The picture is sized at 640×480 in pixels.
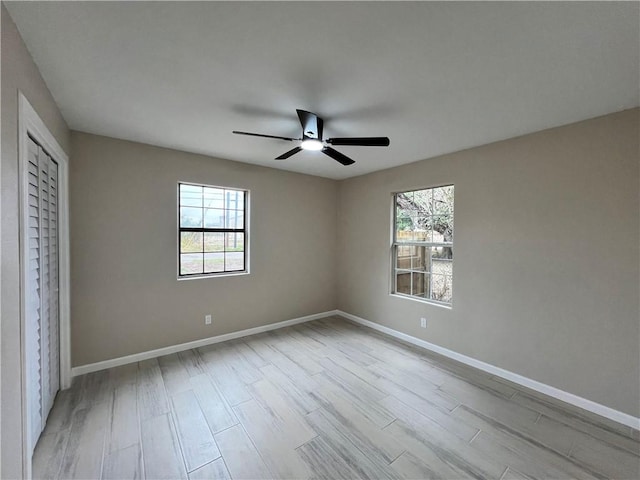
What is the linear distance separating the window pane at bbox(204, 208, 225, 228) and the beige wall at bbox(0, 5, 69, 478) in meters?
2.24

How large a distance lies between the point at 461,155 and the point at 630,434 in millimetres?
2858

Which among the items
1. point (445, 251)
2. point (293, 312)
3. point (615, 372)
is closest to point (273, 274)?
point (293, 312)

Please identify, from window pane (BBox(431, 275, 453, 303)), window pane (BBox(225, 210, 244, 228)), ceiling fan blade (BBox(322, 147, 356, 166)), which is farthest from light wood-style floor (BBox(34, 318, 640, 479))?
ceiling fan blade (BBox(322, 147, 356, 166))

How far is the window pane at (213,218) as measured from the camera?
362 centimetres

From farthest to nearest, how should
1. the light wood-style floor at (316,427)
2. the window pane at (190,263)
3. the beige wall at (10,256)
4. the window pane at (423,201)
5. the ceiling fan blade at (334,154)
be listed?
the window pane at (423,201) < the window pane at (190,263) < the ceiling fan blade at (334,154) < the light wood-style floor at (316,427) < the beige wall at (10,256)

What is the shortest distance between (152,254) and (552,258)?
431 centimetres

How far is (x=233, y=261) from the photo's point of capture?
387 cm

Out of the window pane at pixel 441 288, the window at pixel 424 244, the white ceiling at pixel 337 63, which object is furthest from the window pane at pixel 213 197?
the window pane at pixel 441 288

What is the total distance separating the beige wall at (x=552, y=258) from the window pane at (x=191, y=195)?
119 inches

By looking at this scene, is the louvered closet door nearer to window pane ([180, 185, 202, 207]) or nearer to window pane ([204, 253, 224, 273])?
window pane ([180, 185, 202, 207])

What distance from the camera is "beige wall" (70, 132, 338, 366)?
2.78 meters

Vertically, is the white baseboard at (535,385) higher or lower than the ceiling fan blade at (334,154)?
lower

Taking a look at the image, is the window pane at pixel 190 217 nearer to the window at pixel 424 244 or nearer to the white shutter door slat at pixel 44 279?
the white shutter door slat at pixel 44 279

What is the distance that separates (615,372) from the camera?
7.10 feet
